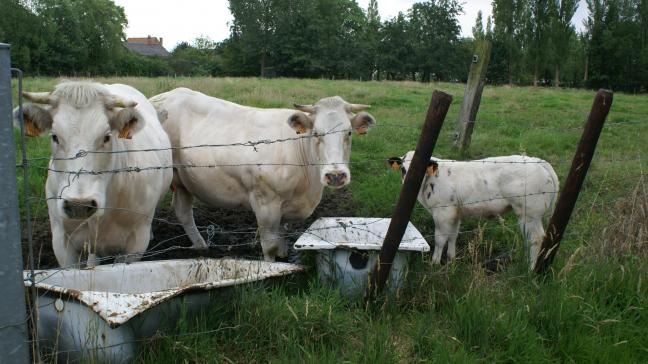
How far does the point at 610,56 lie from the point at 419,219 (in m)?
48.9

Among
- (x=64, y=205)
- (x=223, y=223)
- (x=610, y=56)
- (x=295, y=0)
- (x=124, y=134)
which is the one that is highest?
(x=295, y=0)

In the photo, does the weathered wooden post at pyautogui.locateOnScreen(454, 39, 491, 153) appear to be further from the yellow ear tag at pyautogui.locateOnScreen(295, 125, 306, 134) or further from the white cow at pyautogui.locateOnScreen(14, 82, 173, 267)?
the white cow at pyautogui.locateOnScreen(14, 82, 173, 267)

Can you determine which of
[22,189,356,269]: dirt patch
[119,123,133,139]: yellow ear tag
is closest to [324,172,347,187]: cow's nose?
[22,189,356,269]: dirt patch

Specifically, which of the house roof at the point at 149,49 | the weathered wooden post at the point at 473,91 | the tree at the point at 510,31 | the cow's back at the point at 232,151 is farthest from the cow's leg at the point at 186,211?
the house roof at the point at 149,49

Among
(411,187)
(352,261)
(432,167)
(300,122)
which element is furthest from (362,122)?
(411,187)

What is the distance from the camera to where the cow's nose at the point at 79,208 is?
140 inches

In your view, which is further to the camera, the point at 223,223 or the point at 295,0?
the point at 295,0

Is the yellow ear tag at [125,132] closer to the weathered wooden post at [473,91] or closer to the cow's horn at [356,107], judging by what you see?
the cow's horn at [356,107]

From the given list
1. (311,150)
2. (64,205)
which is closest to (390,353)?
(64,205)

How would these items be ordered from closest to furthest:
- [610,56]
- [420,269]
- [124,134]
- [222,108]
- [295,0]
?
1. [124,134]
2. [420,269]
3. [222,108]
4. [610,56]
5. [295,0]

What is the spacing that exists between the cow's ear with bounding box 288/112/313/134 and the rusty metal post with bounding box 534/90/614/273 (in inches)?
93.9

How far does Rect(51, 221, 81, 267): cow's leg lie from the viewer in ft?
14.0

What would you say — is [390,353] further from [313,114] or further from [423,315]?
[313,114]

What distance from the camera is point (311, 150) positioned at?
560 cm
